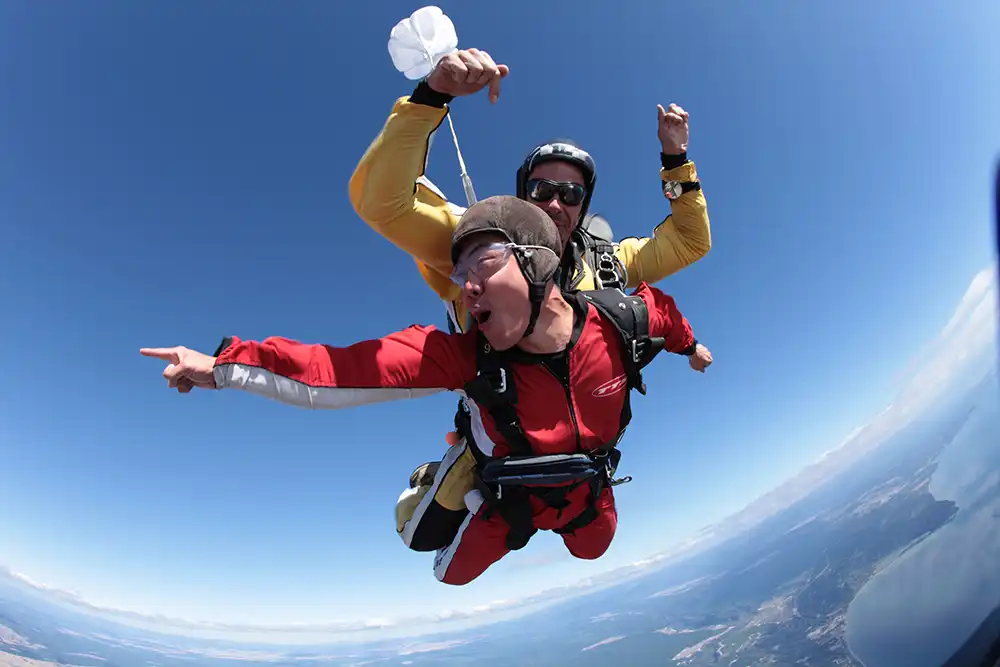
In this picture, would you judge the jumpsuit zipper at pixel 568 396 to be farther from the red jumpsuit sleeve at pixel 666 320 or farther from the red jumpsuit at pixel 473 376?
the red jumpsuit sleeve at pixel 666 320

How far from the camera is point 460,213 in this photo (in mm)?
1604

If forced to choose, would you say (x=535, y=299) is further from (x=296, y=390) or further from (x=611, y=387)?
(x=296, y=390)

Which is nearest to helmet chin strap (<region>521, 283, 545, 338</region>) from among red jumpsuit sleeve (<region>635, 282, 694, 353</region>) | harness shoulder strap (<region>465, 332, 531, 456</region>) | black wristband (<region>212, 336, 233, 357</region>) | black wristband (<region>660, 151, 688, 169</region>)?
harness shoulder strap (<region>465, 332, 531, 456</region>)

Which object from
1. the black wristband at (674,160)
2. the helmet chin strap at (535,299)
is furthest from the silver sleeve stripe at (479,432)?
the black wristband at (674,160)

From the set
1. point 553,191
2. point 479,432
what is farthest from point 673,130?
point 479,432

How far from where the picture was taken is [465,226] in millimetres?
1398

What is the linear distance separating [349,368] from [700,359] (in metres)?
1.62

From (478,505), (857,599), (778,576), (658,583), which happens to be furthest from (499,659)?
(478,505)

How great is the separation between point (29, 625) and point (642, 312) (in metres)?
227

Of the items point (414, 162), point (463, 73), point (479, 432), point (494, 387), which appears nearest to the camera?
point (463, 73)

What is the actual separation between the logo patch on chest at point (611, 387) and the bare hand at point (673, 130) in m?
1.13

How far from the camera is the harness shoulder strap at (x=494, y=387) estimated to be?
4.89 feet

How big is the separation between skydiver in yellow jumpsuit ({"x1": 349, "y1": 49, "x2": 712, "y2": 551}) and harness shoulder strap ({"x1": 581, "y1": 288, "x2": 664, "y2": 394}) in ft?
0.61

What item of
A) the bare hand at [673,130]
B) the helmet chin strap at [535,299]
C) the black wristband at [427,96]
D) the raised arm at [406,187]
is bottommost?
the helmet chin strap at [535,299]
